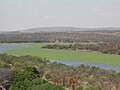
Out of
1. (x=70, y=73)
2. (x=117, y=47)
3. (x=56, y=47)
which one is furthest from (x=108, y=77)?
(x=56, y=47)

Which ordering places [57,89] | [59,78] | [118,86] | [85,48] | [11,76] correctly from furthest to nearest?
[85,48] < [59,78] < [11,76] < [118,86] < [57,89]

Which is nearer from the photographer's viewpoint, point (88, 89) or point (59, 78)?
point (88, 89)

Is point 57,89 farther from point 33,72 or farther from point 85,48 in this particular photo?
point 85,48

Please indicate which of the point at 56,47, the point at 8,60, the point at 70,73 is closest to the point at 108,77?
the point at 70,73

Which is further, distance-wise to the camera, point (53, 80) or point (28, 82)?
point (53, 80)

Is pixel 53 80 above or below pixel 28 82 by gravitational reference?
below

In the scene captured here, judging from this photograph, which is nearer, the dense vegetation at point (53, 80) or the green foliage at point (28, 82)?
the green foliage at point (28, 82)

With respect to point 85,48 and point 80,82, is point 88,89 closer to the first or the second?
point 80,82

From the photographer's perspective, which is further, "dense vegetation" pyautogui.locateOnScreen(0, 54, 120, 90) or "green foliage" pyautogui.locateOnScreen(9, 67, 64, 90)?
"dense vegetation" pyautogui.locateOnScreen(0, 54, 120, 90)

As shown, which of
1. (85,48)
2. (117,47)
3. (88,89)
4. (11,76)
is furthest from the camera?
(85,48)
